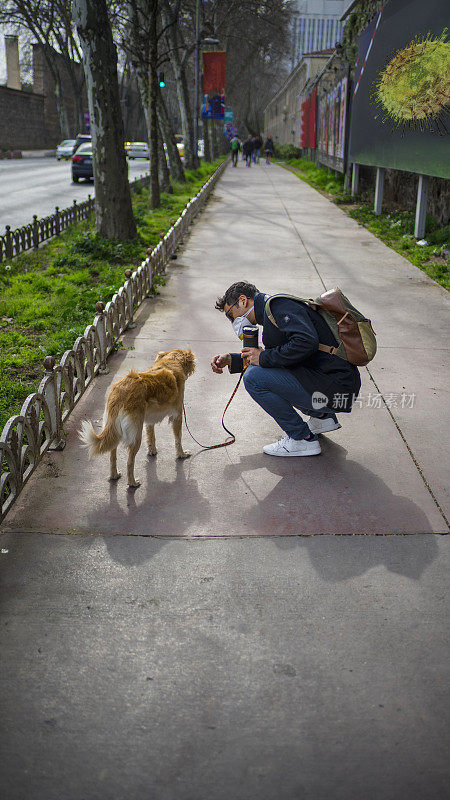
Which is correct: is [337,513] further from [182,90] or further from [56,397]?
[182,90]

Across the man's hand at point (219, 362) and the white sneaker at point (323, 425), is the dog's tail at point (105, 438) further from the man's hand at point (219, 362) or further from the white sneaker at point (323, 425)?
the white sneaker at point (323, 425)

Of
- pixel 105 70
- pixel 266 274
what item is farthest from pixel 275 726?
pixel 105 70

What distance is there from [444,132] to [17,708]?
11870 millimetres

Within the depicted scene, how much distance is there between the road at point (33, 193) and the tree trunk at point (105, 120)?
3.49 metres

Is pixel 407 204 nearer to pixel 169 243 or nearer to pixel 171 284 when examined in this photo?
pixel 169 243

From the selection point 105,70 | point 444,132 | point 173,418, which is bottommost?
point 173,418

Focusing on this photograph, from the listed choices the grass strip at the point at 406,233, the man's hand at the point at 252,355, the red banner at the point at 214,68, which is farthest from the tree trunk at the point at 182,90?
the man's hand at the point at 252,355

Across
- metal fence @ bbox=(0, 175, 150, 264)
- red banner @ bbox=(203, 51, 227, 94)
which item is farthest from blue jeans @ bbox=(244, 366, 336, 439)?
red banner @ bbox=(203, 51, 227, 94)

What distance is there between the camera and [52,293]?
1013cm

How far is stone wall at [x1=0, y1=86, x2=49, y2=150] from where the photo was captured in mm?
55622

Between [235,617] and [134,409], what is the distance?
1.59 metres

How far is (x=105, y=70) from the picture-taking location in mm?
12617

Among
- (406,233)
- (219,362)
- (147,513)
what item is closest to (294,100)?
(406,233)

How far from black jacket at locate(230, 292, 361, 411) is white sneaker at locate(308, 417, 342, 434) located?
0.32 metres
